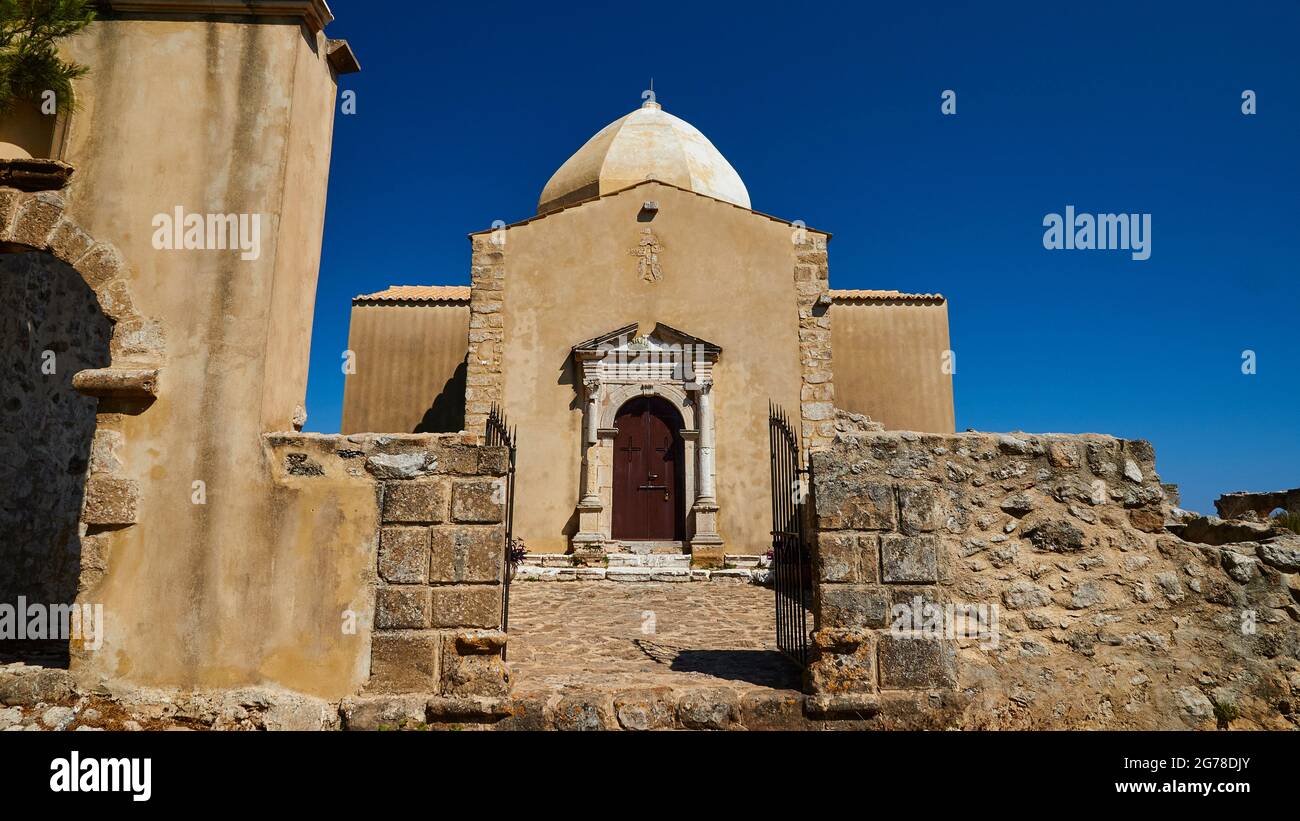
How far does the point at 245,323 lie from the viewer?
3703 millimetres

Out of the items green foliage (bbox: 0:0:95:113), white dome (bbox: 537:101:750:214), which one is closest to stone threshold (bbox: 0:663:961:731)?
green foliage (bbox: 0:0:95:113)

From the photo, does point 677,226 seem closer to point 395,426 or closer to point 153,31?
point 395,426

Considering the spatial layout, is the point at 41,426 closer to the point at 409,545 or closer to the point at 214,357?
the point at 214,357

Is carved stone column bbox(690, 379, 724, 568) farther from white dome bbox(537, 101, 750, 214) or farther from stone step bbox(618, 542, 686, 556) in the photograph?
white dome bbox(537, 101, 750, 214)

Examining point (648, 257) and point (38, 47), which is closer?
point (38, 47)

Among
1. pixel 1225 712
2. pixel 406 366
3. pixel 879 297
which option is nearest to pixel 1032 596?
pixel 1225 712

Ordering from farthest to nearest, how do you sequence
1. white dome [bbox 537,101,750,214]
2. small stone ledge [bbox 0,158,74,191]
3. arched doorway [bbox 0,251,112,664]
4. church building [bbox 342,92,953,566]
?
white dome [bbox 537,101,750,214]
church building [bbox 342,92,953,566]
arched doorway [bbox 0,251,112,664]
small stone ledge [bbox 0,158,74,191]

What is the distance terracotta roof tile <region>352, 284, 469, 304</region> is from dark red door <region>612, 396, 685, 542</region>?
18.3 ft

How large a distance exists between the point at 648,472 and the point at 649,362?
1728 millimetres

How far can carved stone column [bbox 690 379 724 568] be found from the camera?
407 inches

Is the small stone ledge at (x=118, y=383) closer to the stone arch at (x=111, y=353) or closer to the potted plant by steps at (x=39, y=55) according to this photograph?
the stone arch at (x=111, y=353)

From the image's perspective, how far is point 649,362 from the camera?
11188mm

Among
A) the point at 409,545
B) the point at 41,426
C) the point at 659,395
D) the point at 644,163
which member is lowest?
the point at 409,545
